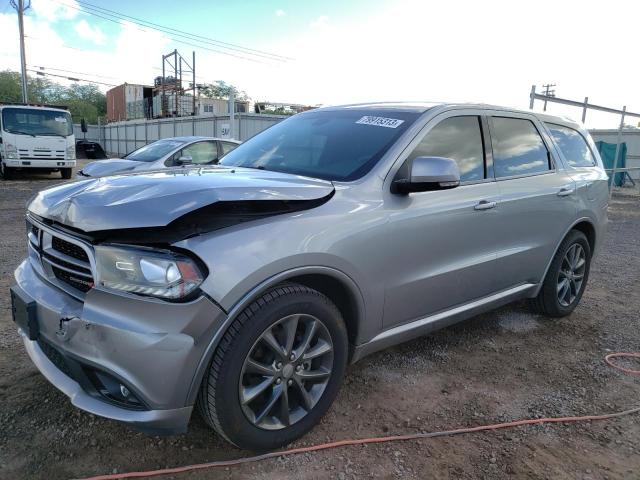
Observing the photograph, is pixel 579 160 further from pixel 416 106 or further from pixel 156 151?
pixel 156 151

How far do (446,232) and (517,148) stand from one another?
1258 mm

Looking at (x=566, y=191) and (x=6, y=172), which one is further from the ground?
(x=566, y=191)

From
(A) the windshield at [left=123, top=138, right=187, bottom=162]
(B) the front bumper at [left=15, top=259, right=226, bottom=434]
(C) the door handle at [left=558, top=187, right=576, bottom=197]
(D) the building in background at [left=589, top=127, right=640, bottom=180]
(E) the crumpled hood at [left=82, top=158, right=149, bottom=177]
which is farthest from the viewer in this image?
(D) the building in background at [left=589, top=127, right=640, bottom=180]

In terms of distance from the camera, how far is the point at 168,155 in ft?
30.0

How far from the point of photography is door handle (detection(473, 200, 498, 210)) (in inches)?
129

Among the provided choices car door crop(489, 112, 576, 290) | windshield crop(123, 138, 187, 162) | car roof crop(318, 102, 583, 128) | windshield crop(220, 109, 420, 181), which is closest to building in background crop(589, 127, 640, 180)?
windshield crop(123, 138, 187, 162)

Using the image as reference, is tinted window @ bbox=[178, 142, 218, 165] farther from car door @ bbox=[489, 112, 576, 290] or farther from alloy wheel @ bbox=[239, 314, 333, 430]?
alloy wheel @ bbox=[239, 314, 333, 430]

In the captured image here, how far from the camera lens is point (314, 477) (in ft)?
7.55

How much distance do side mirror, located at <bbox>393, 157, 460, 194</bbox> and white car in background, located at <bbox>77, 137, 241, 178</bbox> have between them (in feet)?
21.2

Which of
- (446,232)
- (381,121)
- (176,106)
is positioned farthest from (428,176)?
(176,106)

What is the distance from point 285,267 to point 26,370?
6.63 feet

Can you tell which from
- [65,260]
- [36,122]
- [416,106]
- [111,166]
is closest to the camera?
[65,260]

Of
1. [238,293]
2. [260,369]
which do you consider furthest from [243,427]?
[238,293]

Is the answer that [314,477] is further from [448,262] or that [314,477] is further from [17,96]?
[17,96]
